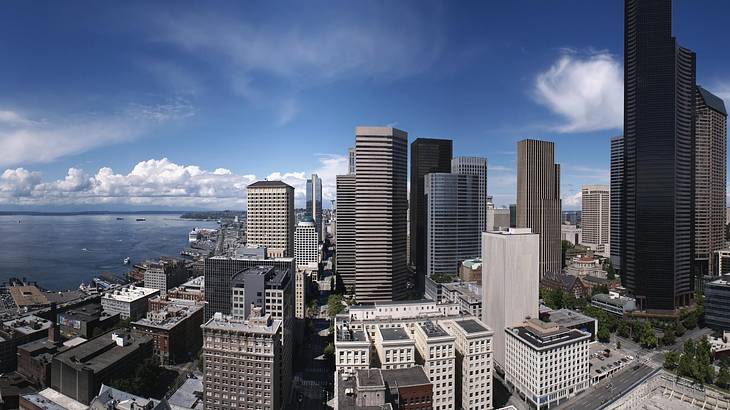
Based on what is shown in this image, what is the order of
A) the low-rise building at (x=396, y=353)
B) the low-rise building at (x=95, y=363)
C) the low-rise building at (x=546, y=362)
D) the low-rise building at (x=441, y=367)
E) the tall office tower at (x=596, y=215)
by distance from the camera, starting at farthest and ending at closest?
the tall office tower at (x=596, y=215) → the low-rise building at (x=546, y=362) → the low-rise building at (x=95, y=363) → the low-rise building at (x=441, y=367) → the low-rise building at (x=396, y=353)

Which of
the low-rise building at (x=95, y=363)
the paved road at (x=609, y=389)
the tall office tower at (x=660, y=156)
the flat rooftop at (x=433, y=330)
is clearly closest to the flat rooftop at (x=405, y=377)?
the flat rooftop at (x=433, y=330)

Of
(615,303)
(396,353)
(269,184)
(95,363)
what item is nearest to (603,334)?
(615,303)

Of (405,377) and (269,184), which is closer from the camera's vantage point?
(405,377)

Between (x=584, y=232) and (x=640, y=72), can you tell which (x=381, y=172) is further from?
(x=584, y=232)

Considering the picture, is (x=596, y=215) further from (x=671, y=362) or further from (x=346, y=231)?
(x=671, y=362)

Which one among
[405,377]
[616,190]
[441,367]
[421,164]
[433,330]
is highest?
[421,164]

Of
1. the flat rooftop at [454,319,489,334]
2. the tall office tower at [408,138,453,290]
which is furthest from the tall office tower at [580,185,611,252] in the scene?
the flat rooftop at [454,319,489,334]

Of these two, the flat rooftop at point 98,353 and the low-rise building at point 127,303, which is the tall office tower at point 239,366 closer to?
the flat rooftop at point 98,353

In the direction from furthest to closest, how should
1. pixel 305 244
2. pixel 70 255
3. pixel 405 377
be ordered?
pixel 70 255 < pixel 305 244 < pixel 405 377

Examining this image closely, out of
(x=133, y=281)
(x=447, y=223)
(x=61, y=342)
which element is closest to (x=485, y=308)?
(x=447, y=223)
